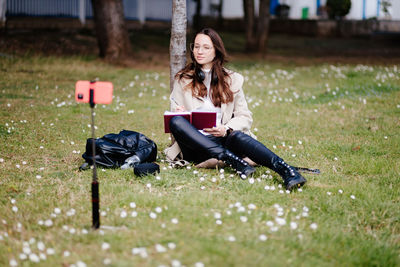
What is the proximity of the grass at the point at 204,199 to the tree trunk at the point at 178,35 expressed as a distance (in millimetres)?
1190

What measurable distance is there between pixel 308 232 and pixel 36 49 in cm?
1300

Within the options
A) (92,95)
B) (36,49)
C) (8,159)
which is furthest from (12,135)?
(36,49)

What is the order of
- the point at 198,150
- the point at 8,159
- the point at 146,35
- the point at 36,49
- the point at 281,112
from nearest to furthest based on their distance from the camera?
the point at 198,150 < the point at 8,159 < the point at 281,112 < the point at 36,49 < the point at 146,35

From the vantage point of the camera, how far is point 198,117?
16.3 feet

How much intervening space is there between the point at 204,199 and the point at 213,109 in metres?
1.46

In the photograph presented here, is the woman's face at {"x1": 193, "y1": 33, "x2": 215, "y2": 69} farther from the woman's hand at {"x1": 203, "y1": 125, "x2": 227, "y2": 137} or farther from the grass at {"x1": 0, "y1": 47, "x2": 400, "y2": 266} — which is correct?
the grass at {"x1": 0, "y1": 47, "x2": 400, "y2": 266}

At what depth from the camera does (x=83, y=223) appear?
3.67 m

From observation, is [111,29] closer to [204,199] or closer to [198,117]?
[198,117]

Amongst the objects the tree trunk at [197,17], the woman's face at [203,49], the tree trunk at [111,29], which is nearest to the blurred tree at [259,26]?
the tree trunk at [111,29]

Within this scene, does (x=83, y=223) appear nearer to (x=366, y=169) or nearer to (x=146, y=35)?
(x=366, y=169)

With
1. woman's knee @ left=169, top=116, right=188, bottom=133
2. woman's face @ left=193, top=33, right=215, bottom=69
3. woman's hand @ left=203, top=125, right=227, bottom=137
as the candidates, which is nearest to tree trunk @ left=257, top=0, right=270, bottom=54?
woman's face @ left=193, top=33, right=215, bottom=69

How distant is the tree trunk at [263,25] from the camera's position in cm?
1761

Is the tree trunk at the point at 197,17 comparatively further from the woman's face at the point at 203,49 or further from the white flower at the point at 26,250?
the white flower at the point at 26,250

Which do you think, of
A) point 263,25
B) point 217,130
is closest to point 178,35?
point 217,130
